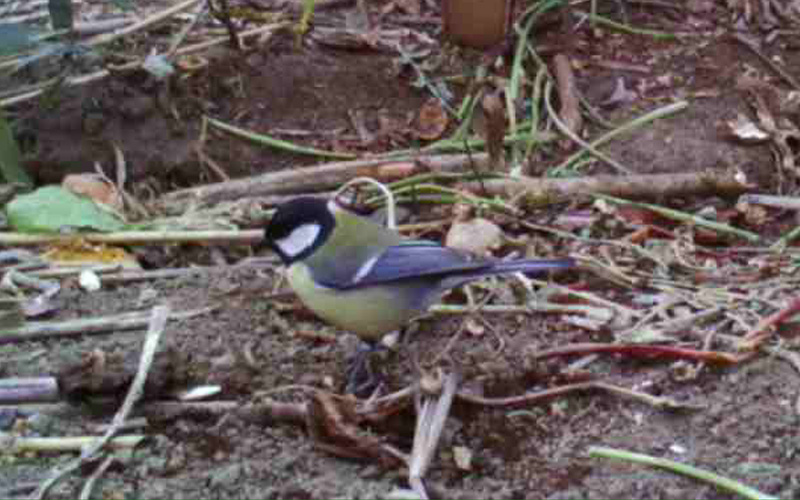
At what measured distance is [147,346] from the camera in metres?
3.16

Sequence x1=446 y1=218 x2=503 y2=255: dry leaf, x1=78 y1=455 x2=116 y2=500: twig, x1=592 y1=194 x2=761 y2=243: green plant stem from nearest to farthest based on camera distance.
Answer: x1=78 y1=455 x2=116 y2=500: twig
x1=446 y1=218 x2=503 y2=255: dry leaf
x1=592 y1=194 x2=761 y2=243: green plant stem

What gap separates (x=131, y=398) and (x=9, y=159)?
169 centimetres

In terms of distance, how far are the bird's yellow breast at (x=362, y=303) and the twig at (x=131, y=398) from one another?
395 mm

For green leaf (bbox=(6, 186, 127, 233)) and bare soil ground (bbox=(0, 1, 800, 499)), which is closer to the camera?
bare soil ground (bbox=(0, 1, 800, 499))

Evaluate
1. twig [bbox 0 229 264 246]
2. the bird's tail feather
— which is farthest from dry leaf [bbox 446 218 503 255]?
the bird's tail feather

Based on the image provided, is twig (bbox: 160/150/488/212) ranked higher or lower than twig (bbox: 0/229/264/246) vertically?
lower

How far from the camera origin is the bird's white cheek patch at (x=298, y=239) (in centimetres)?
333

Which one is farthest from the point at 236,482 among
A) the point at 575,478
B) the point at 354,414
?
the point at 575,478

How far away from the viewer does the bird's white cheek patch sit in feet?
10.9

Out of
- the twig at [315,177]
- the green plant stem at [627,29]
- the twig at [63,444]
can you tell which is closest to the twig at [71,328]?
the twig at [63,444]

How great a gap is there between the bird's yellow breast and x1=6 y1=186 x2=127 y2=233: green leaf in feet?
3.49

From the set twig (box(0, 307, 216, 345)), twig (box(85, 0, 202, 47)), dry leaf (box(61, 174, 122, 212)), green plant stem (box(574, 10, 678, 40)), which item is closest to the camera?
twig (box(0, 307, 216, 345))

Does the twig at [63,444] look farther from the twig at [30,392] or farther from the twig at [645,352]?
the twig at [645,352]

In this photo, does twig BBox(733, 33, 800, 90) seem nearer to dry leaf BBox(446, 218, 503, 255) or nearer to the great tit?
dry leaf BBox(446, 218, 503, 255)
